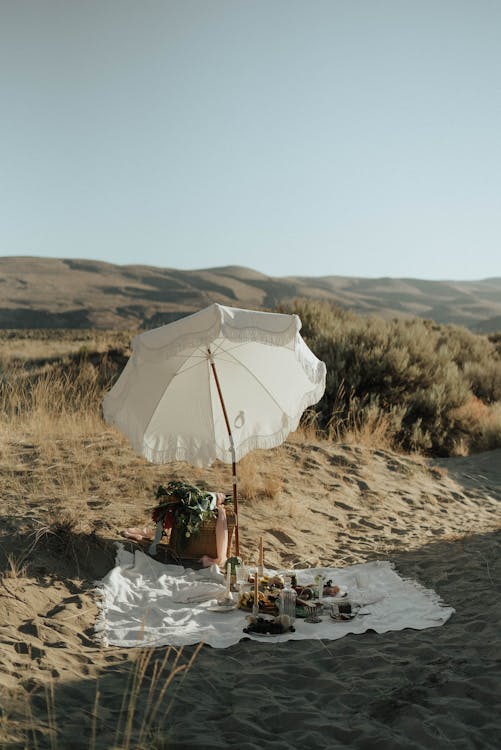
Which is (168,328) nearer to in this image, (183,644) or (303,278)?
(183,644)

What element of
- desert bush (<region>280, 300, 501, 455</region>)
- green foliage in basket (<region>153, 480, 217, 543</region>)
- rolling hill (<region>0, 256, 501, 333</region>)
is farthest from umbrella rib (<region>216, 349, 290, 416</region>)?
rolling hill (<region>0, 256, 501, 333</region>)

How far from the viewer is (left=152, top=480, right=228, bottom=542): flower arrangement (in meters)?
6.35

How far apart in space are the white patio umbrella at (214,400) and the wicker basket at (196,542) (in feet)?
0.86

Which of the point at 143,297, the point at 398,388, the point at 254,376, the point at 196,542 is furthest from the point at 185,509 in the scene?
the point at 143,297

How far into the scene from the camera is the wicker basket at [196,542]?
647cm

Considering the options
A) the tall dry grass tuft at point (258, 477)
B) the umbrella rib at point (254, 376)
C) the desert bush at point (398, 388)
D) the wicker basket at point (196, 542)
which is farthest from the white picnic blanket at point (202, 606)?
the desert bush at point (398, 388)

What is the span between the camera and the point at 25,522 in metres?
6.29

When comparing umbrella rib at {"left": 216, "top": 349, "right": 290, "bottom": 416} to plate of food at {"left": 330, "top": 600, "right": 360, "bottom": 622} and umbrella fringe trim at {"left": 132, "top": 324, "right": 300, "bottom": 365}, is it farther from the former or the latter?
plate of food at {"left": 330, "top": 600, "right": 360, "bottom": 622}

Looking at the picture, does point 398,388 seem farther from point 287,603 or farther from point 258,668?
point 258,668

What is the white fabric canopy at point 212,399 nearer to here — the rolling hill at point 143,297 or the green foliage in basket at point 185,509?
the green foliage in basket at point 185,509

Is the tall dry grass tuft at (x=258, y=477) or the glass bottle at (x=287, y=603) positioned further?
the tall dry grass tuft at (x=258, y=477)

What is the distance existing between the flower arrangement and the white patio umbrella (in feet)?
0.90

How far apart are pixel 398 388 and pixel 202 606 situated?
9192mm

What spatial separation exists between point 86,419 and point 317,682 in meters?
6.42
